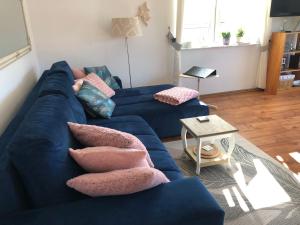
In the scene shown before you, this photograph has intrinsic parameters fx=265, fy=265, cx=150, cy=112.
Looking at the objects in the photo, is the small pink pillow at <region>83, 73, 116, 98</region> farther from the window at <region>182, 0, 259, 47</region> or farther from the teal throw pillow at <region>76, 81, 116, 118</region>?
the window at <region>182, 0, 259, 47</region>

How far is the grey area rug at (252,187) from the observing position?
1868 mm

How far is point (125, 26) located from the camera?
3422 millimetres

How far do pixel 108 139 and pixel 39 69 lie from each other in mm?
2638

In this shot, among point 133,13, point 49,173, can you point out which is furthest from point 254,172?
point 133,13

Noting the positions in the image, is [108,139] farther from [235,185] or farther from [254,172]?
[254,172]

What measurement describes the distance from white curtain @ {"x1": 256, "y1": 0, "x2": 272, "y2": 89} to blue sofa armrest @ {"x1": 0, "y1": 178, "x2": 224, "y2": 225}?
3.74 metres

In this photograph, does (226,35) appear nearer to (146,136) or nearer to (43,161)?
(146,136)

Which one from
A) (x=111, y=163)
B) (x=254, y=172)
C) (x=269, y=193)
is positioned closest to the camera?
(x=111, y=163)

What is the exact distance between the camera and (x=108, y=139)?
4.87 ft

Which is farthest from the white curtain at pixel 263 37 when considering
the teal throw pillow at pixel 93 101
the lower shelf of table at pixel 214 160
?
the teal throw pillow at pixel 93 101

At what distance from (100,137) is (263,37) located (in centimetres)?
372

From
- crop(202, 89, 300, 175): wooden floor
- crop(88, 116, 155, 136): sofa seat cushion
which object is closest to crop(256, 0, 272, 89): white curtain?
crop(202, 89, 300, 175): wooden floor

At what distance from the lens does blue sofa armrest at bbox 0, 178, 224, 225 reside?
112 cm

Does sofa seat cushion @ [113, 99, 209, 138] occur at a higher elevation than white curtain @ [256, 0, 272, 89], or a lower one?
lower
